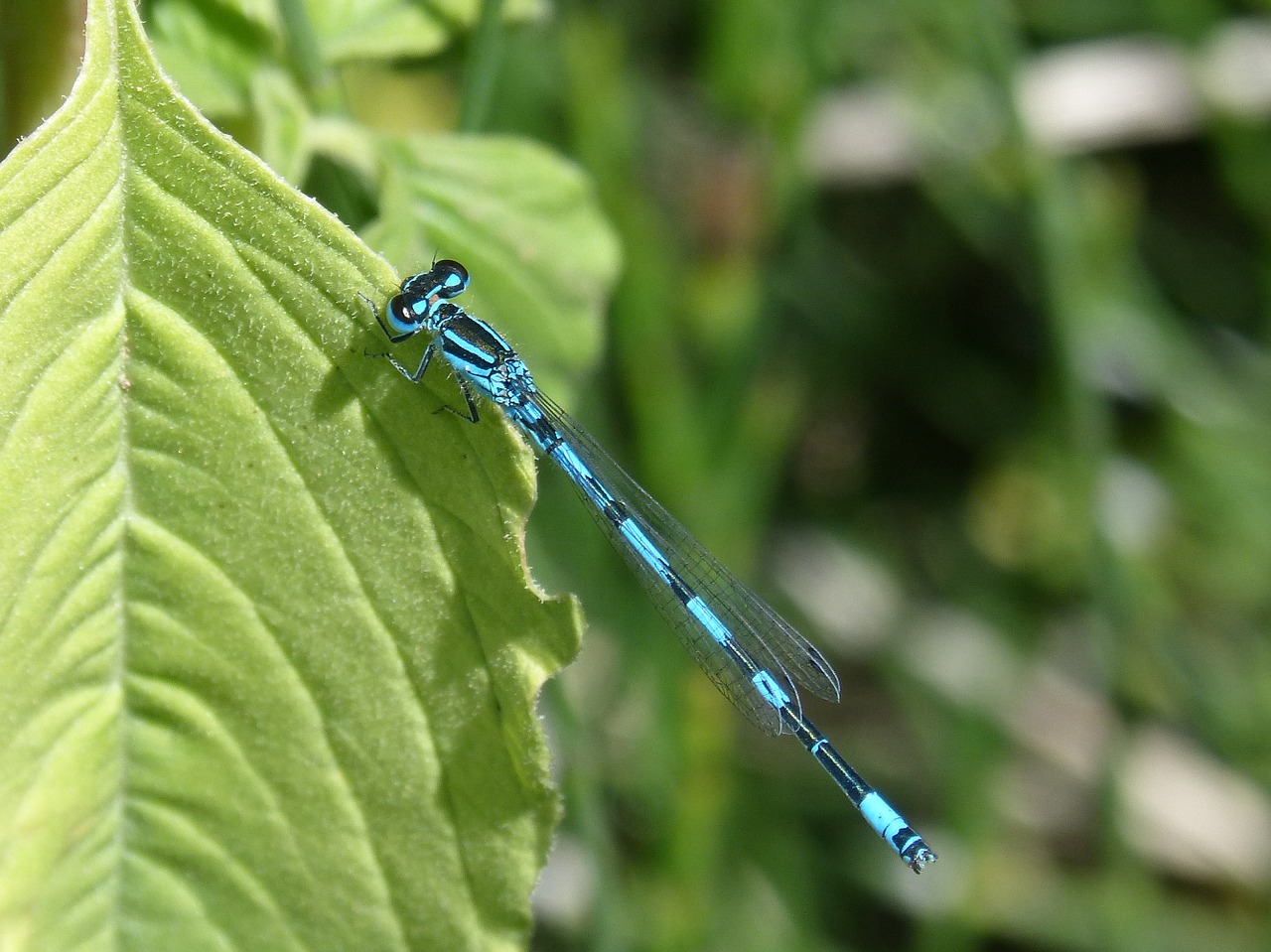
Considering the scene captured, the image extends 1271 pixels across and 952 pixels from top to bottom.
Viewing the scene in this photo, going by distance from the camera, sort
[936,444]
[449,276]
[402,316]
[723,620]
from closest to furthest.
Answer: [402,316]
[449,276]
[723,620]
[936,444]

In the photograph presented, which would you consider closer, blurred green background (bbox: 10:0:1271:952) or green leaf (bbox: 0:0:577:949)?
green leaf (bbox: 0:0:577:949)

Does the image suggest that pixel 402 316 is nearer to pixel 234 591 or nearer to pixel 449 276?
pixel 449 276

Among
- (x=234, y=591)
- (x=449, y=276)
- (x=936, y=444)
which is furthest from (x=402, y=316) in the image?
(x=936, y=444)

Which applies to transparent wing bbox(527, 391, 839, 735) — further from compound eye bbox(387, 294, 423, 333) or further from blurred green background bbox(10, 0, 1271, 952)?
compound eye bbox(387, 294, 423, 333)

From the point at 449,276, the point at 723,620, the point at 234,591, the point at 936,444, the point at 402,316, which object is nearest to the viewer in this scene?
A: the point at 234,591

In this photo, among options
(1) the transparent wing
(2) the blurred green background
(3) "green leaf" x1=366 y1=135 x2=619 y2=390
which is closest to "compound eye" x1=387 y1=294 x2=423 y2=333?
(3) "green leaf" x1=366 y1=135 x2=619 y2=390
